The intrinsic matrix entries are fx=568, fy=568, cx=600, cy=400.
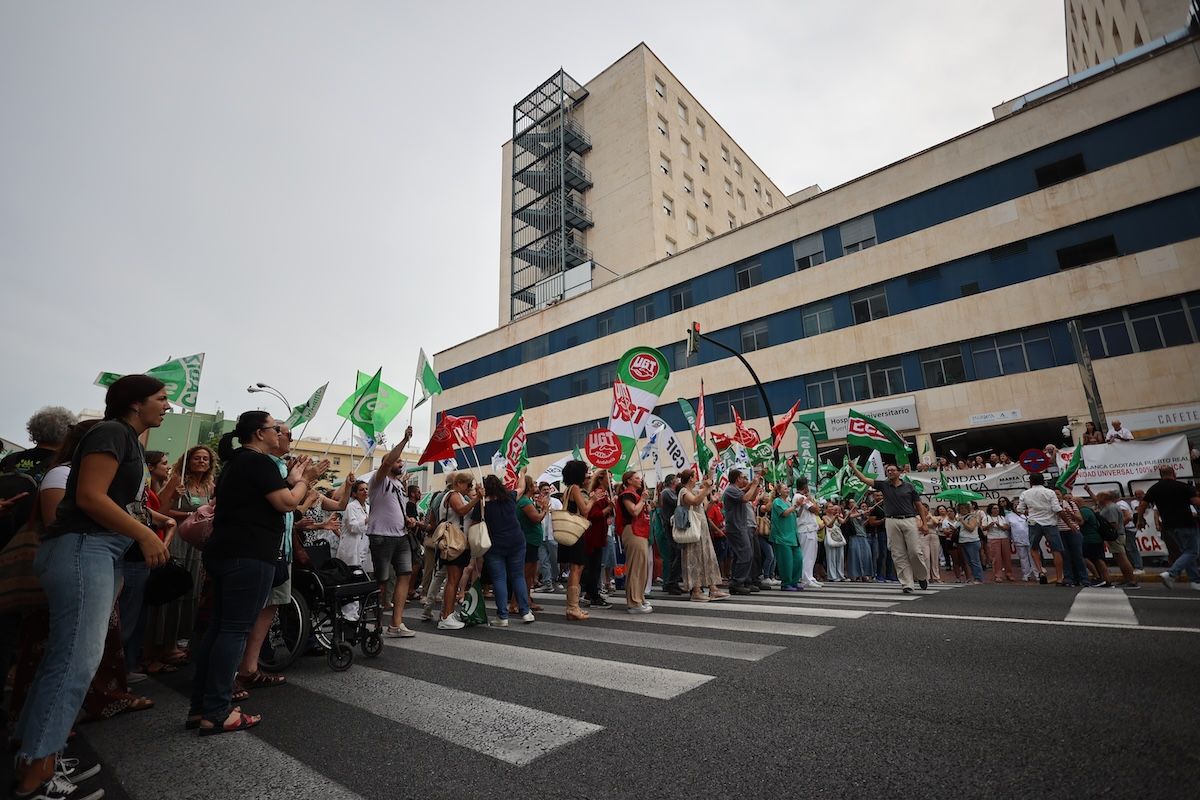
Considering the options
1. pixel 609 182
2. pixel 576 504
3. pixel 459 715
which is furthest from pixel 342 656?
pixel 609 182

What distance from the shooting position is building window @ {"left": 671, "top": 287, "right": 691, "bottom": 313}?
31141 mm

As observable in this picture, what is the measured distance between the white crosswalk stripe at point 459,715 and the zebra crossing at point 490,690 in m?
0.01

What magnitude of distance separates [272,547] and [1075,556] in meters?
12.3

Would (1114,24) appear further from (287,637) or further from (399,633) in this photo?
→ (287,637)

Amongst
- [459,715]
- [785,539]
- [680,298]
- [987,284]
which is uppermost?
[680,298]

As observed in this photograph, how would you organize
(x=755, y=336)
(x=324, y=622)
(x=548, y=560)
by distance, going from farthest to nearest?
1. (x=755, y=336)
2. (x=548, y=560)
3. (x=324, y=622)

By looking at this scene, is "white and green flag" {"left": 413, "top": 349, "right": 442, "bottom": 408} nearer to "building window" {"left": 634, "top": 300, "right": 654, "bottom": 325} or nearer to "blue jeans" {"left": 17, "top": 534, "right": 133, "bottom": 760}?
"blue jeans" {"left": 17, "top": 534, "right": 133, "bottom": 760}

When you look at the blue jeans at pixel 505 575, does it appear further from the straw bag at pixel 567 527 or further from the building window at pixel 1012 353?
the building window at pixel 1012 353

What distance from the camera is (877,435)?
15039mm

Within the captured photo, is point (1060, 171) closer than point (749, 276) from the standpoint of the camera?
Yes

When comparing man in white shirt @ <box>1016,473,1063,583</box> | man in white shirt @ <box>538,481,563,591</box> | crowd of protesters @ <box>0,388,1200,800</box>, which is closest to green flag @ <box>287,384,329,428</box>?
crowd of protesters @ <box>0,388,1200,800</box>

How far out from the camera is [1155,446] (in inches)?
483

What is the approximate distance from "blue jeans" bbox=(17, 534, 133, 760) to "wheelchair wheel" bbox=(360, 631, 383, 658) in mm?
2624

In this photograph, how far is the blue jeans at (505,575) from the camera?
272 inches
